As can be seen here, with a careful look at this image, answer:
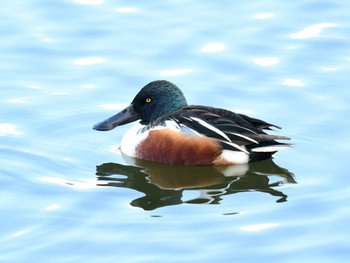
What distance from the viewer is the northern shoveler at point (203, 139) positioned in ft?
36.1

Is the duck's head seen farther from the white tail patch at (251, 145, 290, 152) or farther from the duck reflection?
the white tail patch at (251, 145, 290, 152)

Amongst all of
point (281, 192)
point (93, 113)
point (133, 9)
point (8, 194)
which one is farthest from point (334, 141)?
point (133, 9)

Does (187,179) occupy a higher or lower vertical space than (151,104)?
lower

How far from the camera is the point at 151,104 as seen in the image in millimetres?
12094

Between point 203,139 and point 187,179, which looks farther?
point 203,139

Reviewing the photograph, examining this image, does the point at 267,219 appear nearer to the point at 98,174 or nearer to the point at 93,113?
the point at 98,174

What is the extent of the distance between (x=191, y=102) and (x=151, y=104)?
950 mm

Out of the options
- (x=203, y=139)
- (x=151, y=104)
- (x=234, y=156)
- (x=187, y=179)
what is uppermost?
(x=151, y=104)

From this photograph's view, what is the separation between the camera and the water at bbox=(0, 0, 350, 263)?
347 inches

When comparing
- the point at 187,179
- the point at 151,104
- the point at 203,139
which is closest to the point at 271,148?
the point at 203,139

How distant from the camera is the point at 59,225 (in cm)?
913

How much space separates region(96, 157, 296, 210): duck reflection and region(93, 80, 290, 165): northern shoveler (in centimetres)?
11

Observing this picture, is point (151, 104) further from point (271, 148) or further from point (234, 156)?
point (271, 148)

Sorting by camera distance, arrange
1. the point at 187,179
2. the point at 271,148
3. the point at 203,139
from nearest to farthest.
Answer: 1. the point at 187,179
2. the point at 271,148
3. the point at 203,139
